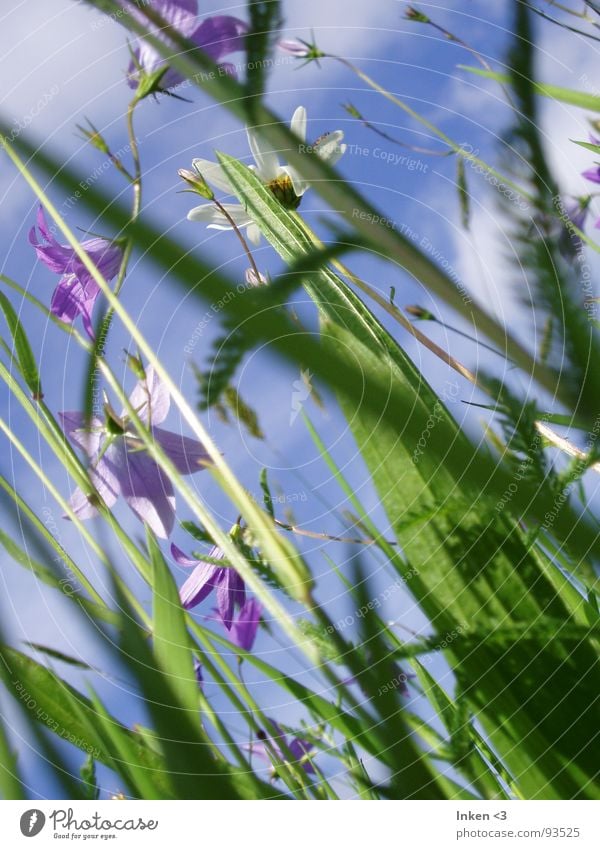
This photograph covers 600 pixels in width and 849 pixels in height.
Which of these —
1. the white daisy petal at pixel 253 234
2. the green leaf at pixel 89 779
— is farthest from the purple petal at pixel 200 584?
the white daisy petal at pixel 253 234

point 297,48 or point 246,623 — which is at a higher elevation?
point 297,48

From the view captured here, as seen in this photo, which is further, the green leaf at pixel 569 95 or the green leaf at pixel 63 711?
the green leaf at pixel 569 95

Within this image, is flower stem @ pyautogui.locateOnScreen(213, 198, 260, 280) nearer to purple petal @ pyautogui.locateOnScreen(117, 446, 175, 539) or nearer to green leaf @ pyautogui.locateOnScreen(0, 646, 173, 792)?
purple petal @ pyautogui.locateOnScreen(117, 446, 175, 539)

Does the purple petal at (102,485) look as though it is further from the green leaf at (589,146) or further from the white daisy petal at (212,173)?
the green leaf at (589,146)

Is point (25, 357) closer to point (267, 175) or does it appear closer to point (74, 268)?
point (74, 268)


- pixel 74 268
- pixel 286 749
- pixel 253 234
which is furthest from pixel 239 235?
pixel 286 749
